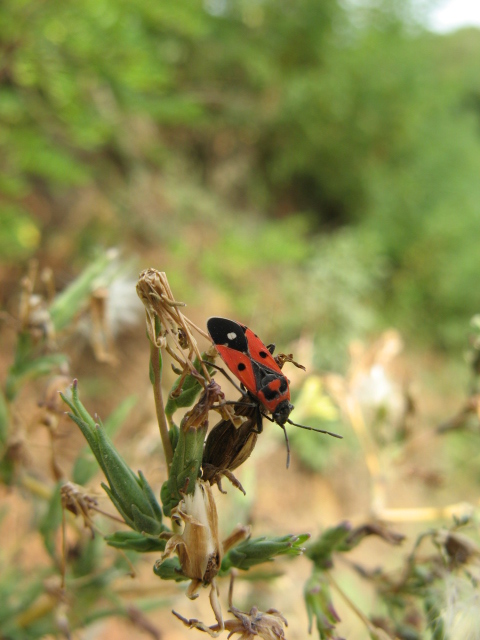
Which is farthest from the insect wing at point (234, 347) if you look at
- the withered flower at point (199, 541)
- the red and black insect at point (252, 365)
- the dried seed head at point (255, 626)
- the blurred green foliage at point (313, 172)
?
the blurred green foliage at point (313, 172)

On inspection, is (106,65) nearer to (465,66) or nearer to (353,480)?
(353,480)

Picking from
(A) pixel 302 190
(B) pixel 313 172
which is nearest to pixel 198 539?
(B) pixel 313 172

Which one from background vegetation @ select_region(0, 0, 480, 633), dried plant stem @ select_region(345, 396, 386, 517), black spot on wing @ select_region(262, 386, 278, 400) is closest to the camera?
black spot on wing @ select_region(262, 386, 278, 400)

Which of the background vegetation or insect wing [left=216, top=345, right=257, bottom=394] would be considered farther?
the background vegetation

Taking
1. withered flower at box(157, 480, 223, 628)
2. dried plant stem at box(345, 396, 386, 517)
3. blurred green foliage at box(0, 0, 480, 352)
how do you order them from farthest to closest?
blurred green foliage at box(0, 0, 480, 352)
dried plant stem at box(345, 396, 386, 517)
withered flower at box(157, 480, 223, 628)

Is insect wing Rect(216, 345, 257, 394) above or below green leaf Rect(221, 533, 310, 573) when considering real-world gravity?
above

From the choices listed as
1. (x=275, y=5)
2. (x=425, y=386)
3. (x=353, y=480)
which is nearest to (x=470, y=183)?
(x=425, y=386)

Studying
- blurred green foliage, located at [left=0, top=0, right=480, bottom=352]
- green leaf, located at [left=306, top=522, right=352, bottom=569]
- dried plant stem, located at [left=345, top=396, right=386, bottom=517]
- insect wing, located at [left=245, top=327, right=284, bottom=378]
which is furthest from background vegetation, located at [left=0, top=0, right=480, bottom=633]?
insect wing, located at [left=245, top=327, right=284, bottom=378]

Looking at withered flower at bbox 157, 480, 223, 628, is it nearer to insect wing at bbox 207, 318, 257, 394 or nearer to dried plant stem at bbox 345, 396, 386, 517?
insect wing at bbox 207, 318, 257, 394
